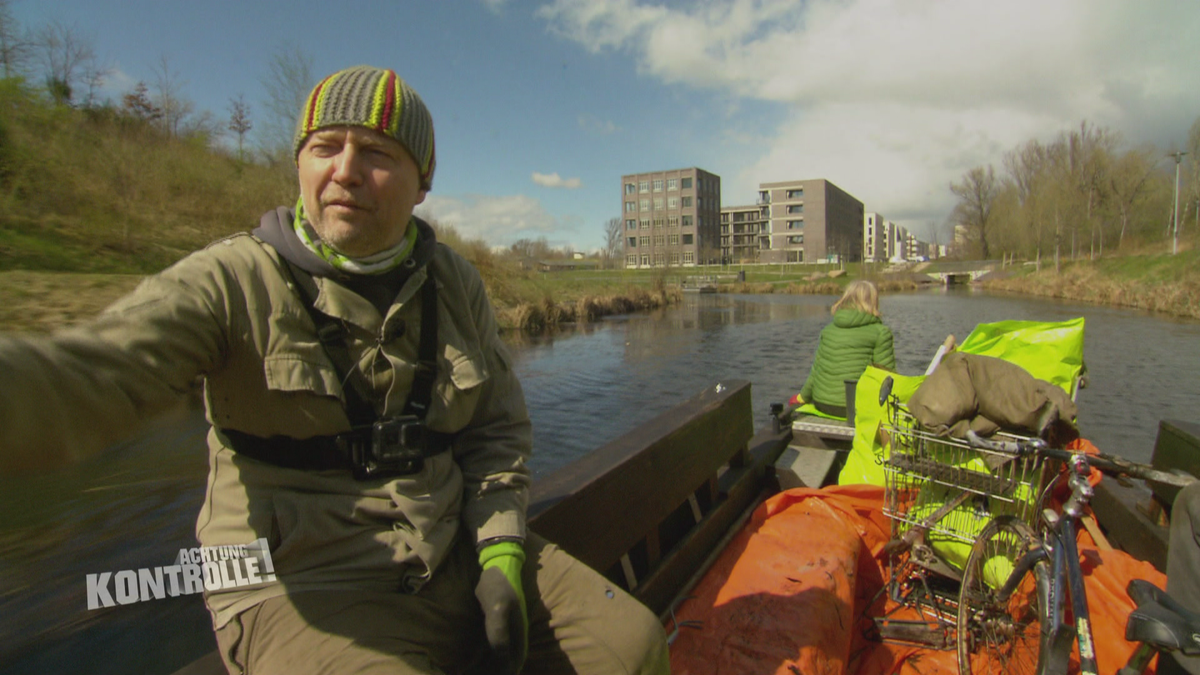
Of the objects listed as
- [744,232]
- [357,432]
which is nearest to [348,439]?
[357,432]

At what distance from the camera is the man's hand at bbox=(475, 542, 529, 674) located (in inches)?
53.0

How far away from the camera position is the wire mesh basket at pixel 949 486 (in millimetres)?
2580

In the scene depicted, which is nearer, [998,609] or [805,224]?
[998,609]

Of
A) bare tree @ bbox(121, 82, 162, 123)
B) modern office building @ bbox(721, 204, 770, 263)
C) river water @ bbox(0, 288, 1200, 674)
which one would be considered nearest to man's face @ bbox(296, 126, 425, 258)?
river water @ bbox(0, 288, 1200, 674)

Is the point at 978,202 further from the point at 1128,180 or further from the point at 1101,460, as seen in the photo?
the point at 1101,460

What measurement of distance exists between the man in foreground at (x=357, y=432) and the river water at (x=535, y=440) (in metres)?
3.56

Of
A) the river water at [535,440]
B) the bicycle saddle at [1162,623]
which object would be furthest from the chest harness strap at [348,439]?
the river water at [535,440]

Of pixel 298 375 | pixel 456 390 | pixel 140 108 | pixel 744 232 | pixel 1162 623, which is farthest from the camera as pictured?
pixel 744 232

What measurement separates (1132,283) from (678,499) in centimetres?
4094

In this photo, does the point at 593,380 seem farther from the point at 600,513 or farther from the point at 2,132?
the point at 2,132

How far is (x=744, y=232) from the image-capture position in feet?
382

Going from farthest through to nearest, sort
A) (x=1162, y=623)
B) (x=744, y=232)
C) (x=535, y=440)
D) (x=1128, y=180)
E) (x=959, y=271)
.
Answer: (x=744, y=232), (x=959, y=271), (x=1128, y=180), (x=535, y=440), (x=1162, y=623)

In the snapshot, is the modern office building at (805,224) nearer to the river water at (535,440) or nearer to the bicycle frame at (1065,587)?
the river water at (535,440)

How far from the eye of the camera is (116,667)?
154 inches
